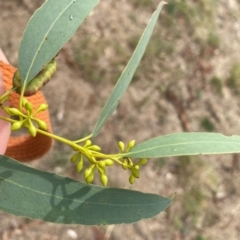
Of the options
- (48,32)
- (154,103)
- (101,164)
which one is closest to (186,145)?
(101,164)

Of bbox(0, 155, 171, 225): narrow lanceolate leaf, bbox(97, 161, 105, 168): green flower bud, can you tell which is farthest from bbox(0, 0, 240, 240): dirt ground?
bbox(97, 161, 105, 168): green flower bud

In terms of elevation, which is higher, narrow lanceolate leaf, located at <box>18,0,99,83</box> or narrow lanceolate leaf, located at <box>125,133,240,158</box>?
narrow lanceolate leaf, located at <box>18,0,99,83</box>

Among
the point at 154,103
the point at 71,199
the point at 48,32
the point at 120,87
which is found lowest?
the point at 154,103

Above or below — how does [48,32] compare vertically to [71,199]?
above

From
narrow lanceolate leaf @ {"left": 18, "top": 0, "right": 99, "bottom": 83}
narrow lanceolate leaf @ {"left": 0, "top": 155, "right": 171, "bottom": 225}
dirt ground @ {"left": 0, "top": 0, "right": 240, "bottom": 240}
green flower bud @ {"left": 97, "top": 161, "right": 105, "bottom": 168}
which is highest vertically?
narrow lanceolate leaf @ {"left": 18, "top": 0, "right": 99, "bottom": 83}

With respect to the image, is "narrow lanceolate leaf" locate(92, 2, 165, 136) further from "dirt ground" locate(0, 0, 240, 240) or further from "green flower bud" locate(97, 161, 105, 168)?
"dirt ground" locate(0, 0, 240, 240)

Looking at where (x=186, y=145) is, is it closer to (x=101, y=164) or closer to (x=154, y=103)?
(x=101, y=164)

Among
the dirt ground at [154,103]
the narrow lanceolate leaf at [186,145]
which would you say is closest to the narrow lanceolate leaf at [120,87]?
the narrow lanceolate leaf at [186,145]
